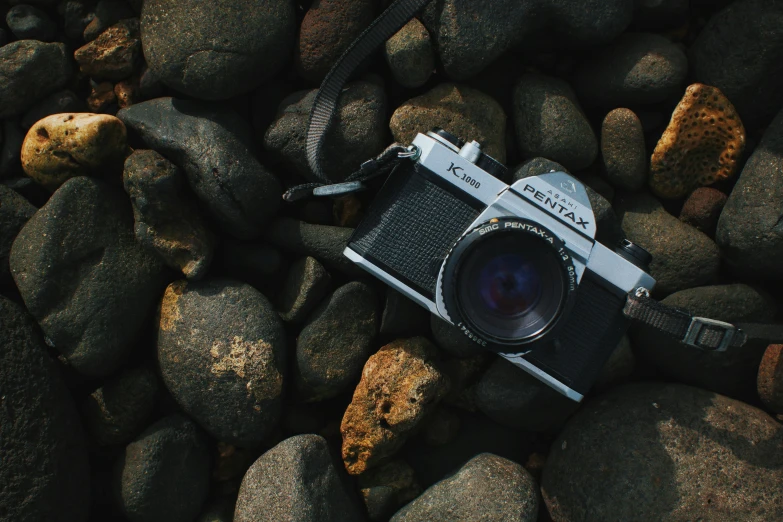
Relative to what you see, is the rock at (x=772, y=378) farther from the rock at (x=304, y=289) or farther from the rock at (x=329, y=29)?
the rock at (x=329, y=29)

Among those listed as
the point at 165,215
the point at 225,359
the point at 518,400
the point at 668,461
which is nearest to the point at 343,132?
the point at 165,215

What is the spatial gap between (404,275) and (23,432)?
54.3 inches

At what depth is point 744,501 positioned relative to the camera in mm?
2227

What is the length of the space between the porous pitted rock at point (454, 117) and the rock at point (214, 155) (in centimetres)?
54

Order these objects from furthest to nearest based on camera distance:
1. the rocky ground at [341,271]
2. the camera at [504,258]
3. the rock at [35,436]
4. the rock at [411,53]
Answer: the rock at [411,53], the rocky ground at [341,271], the rock at [35,436], the camera at [504,258]

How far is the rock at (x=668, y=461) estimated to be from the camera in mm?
2234

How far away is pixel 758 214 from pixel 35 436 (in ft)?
8.58

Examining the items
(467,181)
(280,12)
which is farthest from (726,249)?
(280,12)

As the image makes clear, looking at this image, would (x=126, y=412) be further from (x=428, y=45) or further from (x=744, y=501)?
(x=744, y=501)

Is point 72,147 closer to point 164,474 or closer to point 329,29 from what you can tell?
point 329,29

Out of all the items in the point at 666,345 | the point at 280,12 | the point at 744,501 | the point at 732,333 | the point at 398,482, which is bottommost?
the point at 398,482

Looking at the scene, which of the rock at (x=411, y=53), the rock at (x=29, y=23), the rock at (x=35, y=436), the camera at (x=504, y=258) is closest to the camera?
the camera at (x=504, y=258)

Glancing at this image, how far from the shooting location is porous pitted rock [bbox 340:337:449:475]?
7.71 feet

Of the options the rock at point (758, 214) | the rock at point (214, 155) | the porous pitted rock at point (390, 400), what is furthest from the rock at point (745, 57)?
the rock at point (214, 155)
